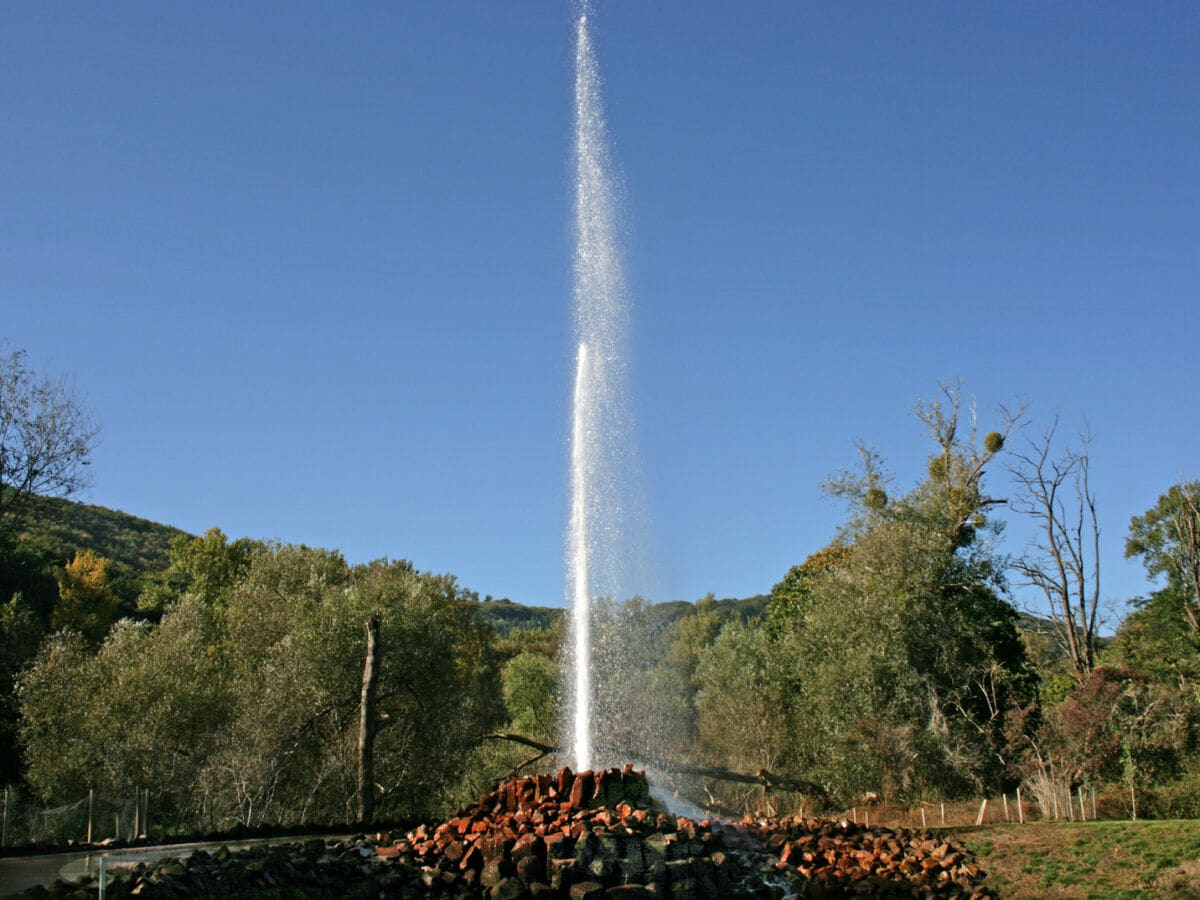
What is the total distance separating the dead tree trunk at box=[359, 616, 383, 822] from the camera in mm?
23234

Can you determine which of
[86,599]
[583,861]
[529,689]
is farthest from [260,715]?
[86,599]

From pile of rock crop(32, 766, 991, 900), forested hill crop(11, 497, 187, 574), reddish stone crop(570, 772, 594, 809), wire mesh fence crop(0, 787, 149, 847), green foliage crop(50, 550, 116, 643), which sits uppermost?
forested hill crop(11, 497, 187, 574)

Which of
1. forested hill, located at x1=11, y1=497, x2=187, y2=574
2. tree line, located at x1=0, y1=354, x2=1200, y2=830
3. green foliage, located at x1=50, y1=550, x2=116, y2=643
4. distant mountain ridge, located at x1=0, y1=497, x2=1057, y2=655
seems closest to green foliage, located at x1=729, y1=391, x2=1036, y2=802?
tree line, located at x1=0, y1=354, x2=1200, y2=830

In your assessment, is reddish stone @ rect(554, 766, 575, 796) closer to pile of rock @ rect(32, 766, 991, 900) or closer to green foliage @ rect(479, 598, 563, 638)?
pile of rock @ rect(32, 766, 991, 900)

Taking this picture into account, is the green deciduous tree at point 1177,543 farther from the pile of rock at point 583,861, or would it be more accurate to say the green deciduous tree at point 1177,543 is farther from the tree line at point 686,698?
the pile of rock at point 583,861

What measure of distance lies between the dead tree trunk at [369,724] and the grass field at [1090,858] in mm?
13548

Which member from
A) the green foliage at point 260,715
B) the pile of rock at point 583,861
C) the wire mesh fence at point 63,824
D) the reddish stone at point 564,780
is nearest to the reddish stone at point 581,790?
the pile of rock at point 583,861

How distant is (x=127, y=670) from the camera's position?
3130 centimetres

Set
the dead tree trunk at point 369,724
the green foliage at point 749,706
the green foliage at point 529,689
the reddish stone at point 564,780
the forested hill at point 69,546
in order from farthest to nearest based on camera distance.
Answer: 1. the green foliage at point 529,689
2. the forested hill at point 69,546
3. the green foliage at point 749,706
4. the dead tree trunk at point 369,724
5. the reddish stone at point 564,780

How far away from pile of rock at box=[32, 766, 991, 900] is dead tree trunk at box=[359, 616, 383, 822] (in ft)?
20.7

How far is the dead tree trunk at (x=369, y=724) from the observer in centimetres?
2323

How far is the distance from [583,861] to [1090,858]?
911 centimetres

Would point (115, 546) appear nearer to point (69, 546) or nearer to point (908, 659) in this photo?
point (69, 546)

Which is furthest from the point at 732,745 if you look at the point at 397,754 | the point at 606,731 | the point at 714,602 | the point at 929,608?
the point at 714,602
